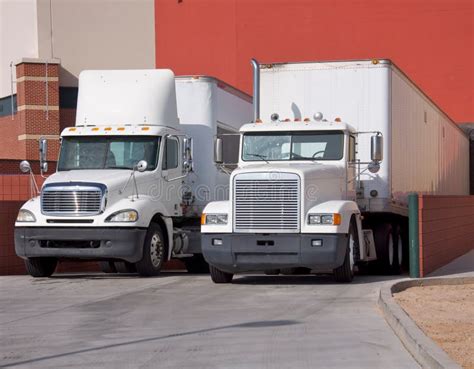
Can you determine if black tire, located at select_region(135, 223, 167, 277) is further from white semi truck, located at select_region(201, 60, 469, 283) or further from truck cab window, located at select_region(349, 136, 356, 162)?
truck cab window, located at select_region(349, 136, 356, 162)

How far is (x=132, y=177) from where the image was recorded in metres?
17.5

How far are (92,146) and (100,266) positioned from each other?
363 cm

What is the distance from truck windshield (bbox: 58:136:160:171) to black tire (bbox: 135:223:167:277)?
4.29 feet

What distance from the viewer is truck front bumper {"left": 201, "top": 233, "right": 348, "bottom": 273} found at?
1536cm

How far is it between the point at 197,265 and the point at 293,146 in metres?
4.48

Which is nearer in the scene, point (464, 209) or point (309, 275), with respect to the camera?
point (309, 275)

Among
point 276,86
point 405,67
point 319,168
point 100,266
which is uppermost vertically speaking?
point 405,67

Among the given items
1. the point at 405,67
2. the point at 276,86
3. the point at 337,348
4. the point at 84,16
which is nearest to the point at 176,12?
the point at 84,16

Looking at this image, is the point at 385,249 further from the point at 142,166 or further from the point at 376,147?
the point at 142,166

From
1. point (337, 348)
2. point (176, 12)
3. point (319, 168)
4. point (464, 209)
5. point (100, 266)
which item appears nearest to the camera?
point (337, 348)

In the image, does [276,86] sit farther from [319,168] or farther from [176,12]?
[176,12]

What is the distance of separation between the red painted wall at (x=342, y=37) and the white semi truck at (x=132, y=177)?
66.4 ft

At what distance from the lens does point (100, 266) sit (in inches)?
816

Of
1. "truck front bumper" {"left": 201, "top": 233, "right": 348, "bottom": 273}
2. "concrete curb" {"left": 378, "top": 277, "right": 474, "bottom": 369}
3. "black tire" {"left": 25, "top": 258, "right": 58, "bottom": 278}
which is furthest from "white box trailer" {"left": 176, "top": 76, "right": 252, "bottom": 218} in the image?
"concrete curb" {"left": 378, "top": 277, "right": 474, "bottom": 369}
